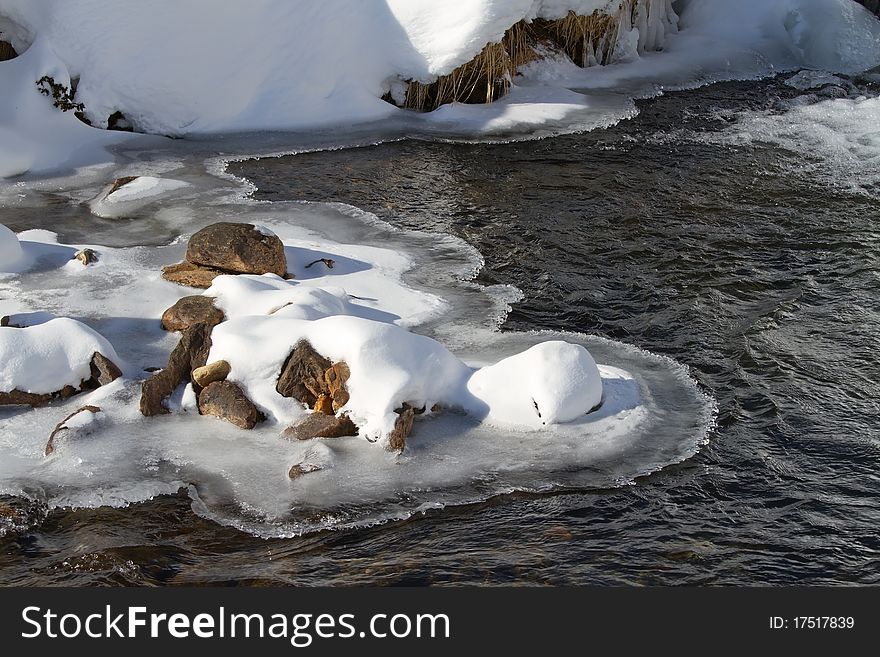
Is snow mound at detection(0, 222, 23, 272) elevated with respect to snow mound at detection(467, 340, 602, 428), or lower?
elevated

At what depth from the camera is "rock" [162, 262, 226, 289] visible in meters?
7.23

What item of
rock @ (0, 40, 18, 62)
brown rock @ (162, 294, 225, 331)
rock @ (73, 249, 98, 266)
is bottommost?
brown rock @ (162, 294, 225, 331)

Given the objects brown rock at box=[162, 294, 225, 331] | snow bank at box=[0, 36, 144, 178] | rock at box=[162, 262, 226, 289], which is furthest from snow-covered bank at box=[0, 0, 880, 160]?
brown rock at box=[162, 294, 225, 331]

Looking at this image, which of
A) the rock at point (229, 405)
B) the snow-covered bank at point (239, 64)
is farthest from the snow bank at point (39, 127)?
the rock at point (229, 405)

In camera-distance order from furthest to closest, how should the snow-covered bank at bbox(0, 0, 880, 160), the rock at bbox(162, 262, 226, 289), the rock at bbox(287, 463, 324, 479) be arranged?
1. the snow-covered bank at bbox(0, 0, 880, 160)
2. the rock at bbox(162, 262, 226, 289)
3. the rock at bbox(287, 463, 324, 479)

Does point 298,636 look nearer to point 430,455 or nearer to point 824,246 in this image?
point 430,455

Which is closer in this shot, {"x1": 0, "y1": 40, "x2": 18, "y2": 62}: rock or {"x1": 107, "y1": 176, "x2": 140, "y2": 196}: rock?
{"x1": 107, "y1": 176, "x2": 140, "y2": 196}: rock

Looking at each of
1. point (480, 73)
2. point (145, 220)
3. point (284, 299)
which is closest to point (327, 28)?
point (480, 73)

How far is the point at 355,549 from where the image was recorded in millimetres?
4617

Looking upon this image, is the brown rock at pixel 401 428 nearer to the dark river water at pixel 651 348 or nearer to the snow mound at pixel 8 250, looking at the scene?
the dark river water at pixel 651 348

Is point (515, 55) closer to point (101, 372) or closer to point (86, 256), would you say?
point (86, 256)

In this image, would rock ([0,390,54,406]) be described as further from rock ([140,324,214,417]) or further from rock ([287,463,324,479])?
rock ([287,463,324,479])

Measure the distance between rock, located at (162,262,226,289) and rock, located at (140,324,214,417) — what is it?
1175mm

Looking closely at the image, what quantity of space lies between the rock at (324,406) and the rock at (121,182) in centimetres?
453
